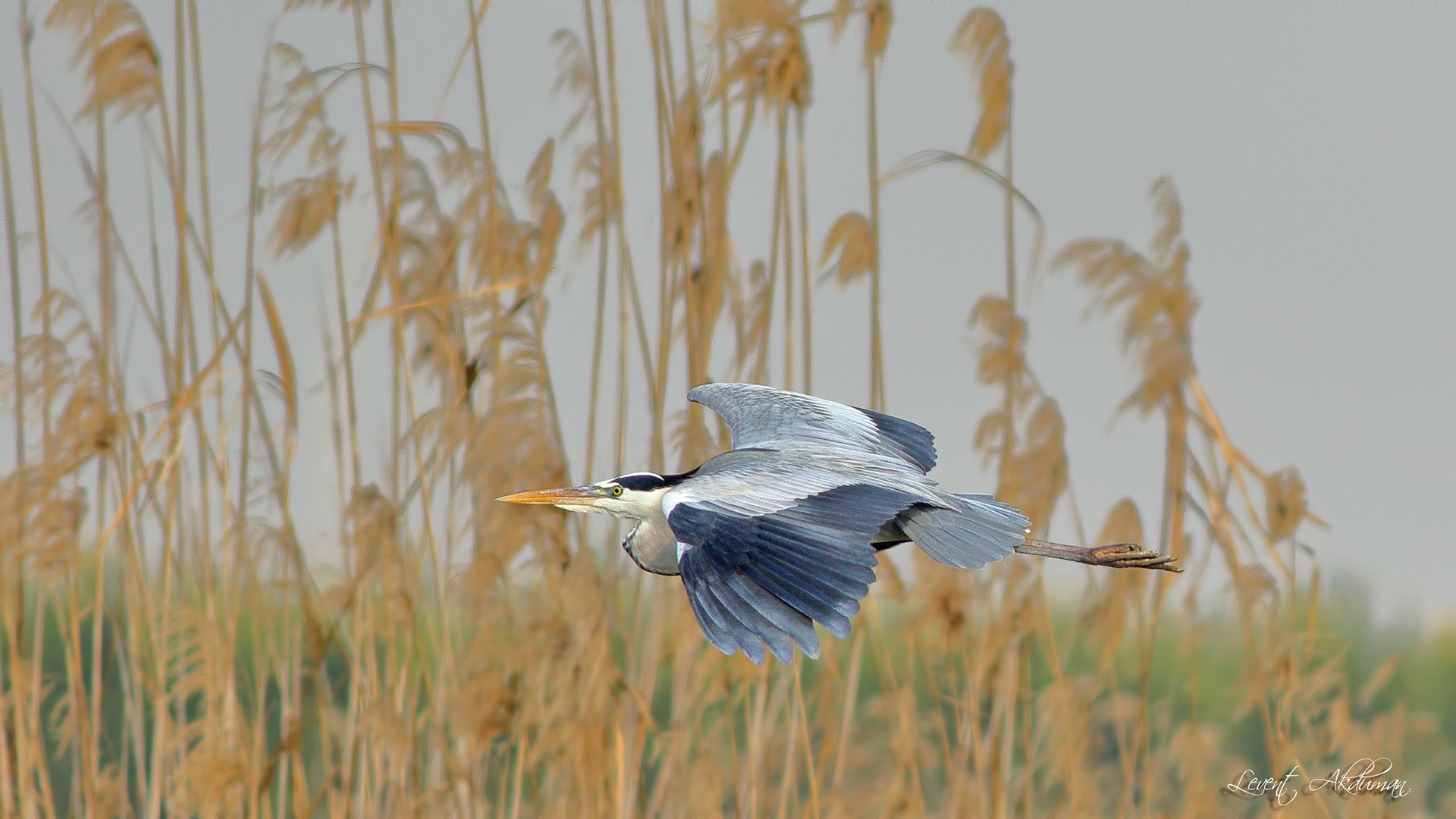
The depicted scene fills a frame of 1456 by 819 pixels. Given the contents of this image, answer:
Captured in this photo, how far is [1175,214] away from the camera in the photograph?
2295 mm

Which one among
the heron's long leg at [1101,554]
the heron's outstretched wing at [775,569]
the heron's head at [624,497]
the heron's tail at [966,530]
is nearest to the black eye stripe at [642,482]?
the heron's head at [624,497]

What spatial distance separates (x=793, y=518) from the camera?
4.05 feet

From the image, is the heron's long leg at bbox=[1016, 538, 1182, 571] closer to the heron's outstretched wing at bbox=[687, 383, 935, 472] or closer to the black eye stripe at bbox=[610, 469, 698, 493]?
the heron's outstretched wing at bbox=[687, 383, 935, 472]

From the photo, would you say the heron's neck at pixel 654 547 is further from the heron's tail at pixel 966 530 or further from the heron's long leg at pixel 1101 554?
the heron's long leg at pixel 1101 554

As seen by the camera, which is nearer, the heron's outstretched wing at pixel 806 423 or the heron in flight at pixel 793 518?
the heron in flight at pixel 793 518

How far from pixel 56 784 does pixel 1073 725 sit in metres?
1.97

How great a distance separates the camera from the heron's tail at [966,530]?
1416mm

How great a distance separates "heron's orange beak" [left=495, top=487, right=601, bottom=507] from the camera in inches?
58.0

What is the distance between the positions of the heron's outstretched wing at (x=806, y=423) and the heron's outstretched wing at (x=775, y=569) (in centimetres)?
45

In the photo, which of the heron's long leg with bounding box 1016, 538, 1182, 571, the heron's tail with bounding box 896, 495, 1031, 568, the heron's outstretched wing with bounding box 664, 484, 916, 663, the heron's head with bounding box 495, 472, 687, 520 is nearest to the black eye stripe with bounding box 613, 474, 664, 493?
the heron's head with bounding box 495, 472, 687, 520

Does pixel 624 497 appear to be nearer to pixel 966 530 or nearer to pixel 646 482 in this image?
pixel 646 482

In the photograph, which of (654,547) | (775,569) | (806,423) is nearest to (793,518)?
(775,569)

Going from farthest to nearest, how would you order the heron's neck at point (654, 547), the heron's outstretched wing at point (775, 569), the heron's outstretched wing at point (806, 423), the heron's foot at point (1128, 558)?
the heron's outstretched wing at point (806, 423)
the heron's foot at point (1128, 558)
the heron's neck at point (654, 547)
the heron's outstretched wing at point (775, 569)

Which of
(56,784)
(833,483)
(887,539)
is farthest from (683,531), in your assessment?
(56,784)
